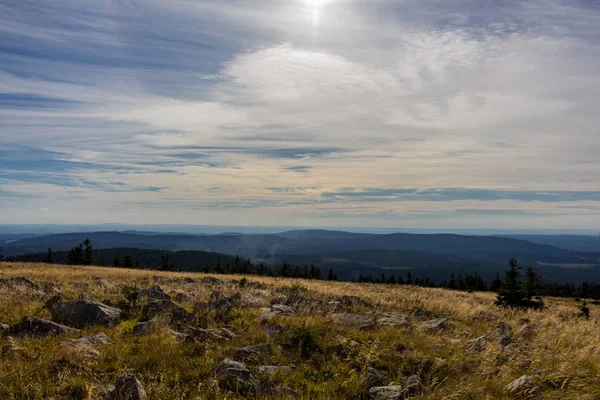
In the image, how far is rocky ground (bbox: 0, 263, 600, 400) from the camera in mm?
6039

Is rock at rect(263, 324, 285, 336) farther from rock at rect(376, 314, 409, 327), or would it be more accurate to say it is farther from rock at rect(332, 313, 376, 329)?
rock at rect(376, 314, 409, 327)

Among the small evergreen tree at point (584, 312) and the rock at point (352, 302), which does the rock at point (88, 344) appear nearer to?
the rock at point (352, 302)

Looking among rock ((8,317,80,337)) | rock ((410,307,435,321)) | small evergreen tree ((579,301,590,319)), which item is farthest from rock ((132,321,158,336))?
small evergreen tree ((579,301,590,319))

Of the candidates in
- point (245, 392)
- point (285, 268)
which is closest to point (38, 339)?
point (245, 392)

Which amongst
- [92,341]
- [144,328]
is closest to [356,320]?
[144,328]

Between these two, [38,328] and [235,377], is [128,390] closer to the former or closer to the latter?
[235,377]

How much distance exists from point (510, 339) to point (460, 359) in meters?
2.51

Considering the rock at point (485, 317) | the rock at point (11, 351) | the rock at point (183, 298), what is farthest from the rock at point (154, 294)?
the rock at point (485, 317)

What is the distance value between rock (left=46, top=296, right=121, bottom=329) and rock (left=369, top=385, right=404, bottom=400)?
6.96m

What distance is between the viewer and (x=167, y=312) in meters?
10.1

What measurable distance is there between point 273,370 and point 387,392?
7.04 feet

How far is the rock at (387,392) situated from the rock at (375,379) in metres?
0.24

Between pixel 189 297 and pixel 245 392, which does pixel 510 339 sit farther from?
pixel 189 297

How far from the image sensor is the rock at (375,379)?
659cm
